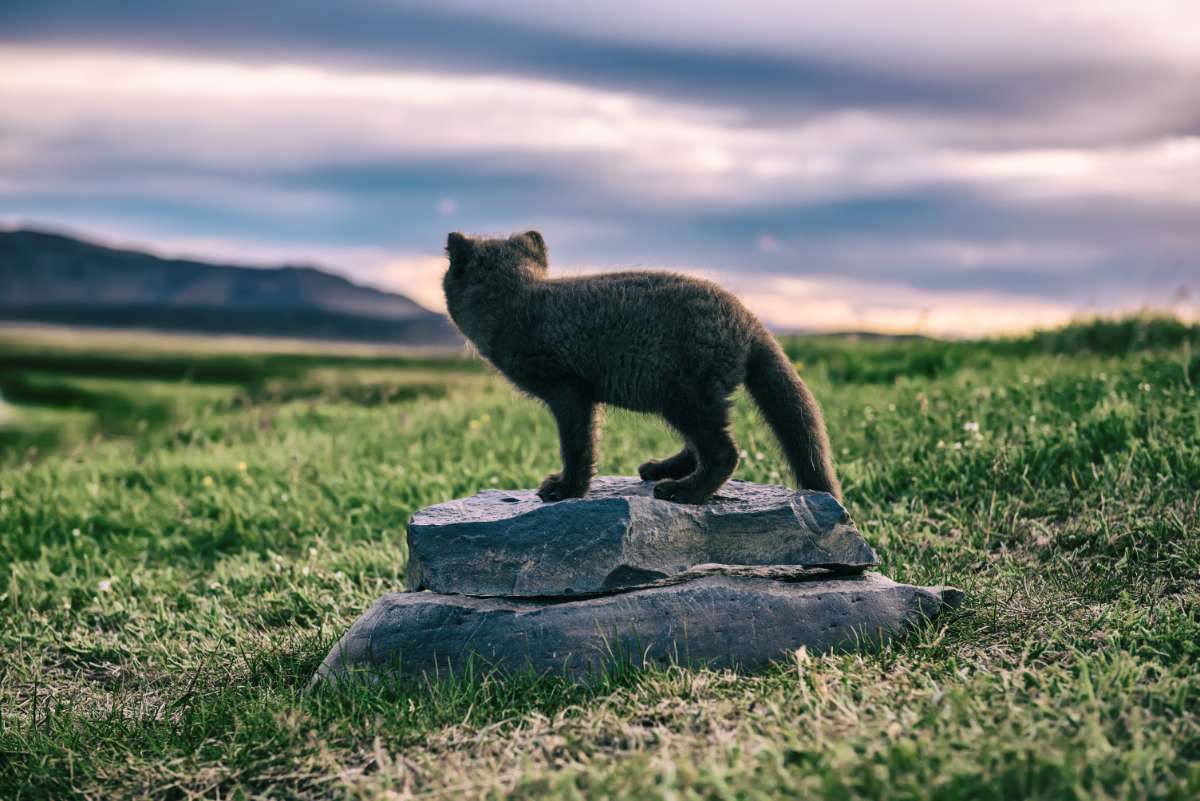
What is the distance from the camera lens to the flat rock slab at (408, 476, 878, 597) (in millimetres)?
4902

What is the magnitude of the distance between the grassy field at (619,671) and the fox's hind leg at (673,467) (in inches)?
23.7

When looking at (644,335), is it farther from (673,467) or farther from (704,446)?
(673,467)

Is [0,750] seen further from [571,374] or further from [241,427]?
[241,427]

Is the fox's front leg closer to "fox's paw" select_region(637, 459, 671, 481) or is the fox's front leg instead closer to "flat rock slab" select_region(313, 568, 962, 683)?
"fox's paw" select_region(637, 459, 671, 481)

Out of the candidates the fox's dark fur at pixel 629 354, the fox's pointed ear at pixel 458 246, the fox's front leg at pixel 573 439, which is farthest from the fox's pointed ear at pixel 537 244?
the fox's front leg at pixel 573 439

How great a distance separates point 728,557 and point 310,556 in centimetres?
368

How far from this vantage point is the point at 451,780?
376 centimetres

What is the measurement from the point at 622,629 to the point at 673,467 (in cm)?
119

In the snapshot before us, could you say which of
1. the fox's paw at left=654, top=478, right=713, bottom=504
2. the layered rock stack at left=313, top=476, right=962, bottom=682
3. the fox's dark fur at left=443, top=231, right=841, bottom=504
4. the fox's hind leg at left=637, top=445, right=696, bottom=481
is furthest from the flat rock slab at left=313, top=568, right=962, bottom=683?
the fox's hind leg at left=637, top=445, right=696, bottom=481

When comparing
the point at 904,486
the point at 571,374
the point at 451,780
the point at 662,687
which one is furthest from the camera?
the point at 904,486

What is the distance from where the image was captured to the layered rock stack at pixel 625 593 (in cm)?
477

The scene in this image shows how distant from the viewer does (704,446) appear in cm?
501

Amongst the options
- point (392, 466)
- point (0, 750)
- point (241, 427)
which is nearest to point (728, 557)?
point (0, 750)

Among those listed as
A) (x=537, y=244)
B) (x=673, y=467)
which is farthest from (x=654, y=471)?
(x=537, y=244)
